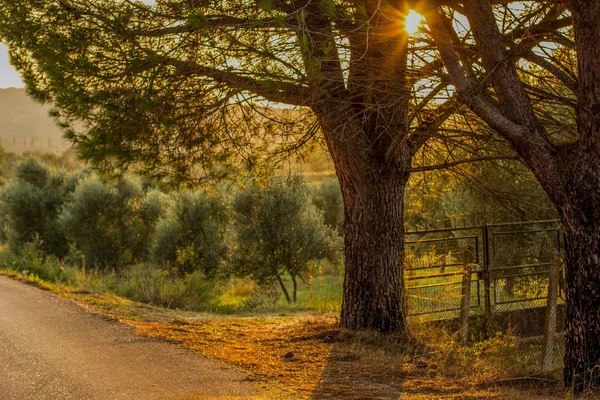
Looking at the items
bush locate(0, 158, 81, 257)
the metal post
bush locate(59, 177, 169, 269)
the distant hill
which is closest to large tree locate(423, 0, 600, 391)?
the metal post

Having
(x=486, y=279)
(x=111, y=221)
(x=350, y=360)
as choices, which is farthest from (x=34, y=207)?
(x=350, y=360)

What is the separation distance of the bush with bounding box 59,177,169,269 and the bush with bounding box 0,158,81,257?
1.85 m

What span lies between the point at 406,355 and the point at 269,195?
1569cm

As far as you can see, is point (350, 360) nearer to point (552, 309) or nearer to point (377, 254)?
point (377, 254)

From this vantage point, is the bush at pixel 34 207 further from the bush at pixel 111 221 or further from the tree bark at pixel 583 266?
the tree bark at pixel 583 266

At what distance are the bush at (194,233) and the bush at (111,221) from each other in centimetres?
264

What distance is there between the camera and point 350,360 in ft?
29.1

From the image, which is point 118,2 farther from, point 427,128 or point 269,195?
point 269,195

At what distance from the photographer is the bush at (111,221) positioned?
28828 millimetres

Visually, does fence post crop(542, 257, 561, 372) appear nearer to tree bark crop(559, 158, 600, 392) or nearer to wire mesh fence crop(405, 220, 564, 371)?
tree bark crop(559, 158, 600, 392)

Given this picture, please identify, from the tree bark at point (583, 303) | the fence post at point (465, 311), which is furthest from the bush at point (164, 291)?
the tree bark at point (583, 303)

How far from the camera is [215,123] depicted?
10391 millimetres

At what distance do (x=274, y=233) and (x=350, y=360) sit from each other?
612 inches

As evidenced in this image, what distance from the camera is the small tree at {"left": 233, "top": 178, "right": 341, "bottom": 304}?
960 inches
